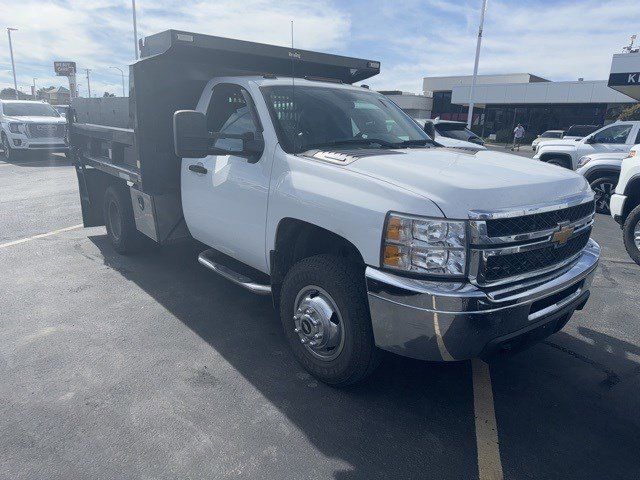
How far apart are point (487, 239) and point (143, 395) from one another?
7.74ft

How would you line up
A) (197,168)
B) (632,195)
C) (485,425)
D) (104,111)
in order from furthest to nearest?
1. (632,195)
2. (104,111)
3. (197,168)
4. (485,425)

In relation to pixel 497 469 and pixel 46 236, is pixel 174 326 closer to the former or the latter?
pixel 497 469

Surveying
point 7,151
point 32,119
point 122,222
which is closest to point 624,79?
point 122,222

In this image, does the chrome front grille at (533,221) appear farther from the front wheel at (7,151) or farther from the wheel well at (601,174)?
the front wheel at (7,151)

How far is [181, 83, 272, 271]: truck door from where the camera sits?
3.60 metres

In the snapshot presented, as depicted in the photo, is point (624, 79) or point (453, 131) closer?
point (453, 131)

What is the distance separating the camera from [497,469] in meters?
2.55

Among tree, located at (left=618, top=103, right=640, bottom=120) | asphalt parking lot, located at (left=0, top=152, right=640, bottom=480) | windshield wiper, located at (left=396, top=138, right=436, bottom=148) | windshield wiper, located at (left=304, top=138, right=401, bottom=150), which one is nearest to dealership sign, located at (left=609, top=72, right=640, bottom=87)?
tree, located at (left=618, top=103, right=640, bottom=120)

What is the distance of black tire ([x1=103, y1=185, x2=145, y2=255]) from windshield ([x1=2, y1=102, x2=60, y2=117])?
14376mm

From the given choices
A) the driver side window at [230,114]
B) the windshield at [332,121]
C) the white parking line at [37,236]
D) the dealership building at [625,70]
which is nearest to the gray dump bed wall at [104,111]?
the driver side window at [230,114]

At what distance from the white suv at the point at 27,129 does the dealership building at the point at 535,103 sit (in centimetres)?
3388

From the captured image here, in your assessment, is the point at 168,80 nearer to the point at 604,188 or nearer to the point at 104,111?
the point at 104,111

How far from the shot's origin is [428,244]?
2.49 m

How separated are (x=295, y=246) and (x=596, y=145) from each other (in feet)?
33.9
